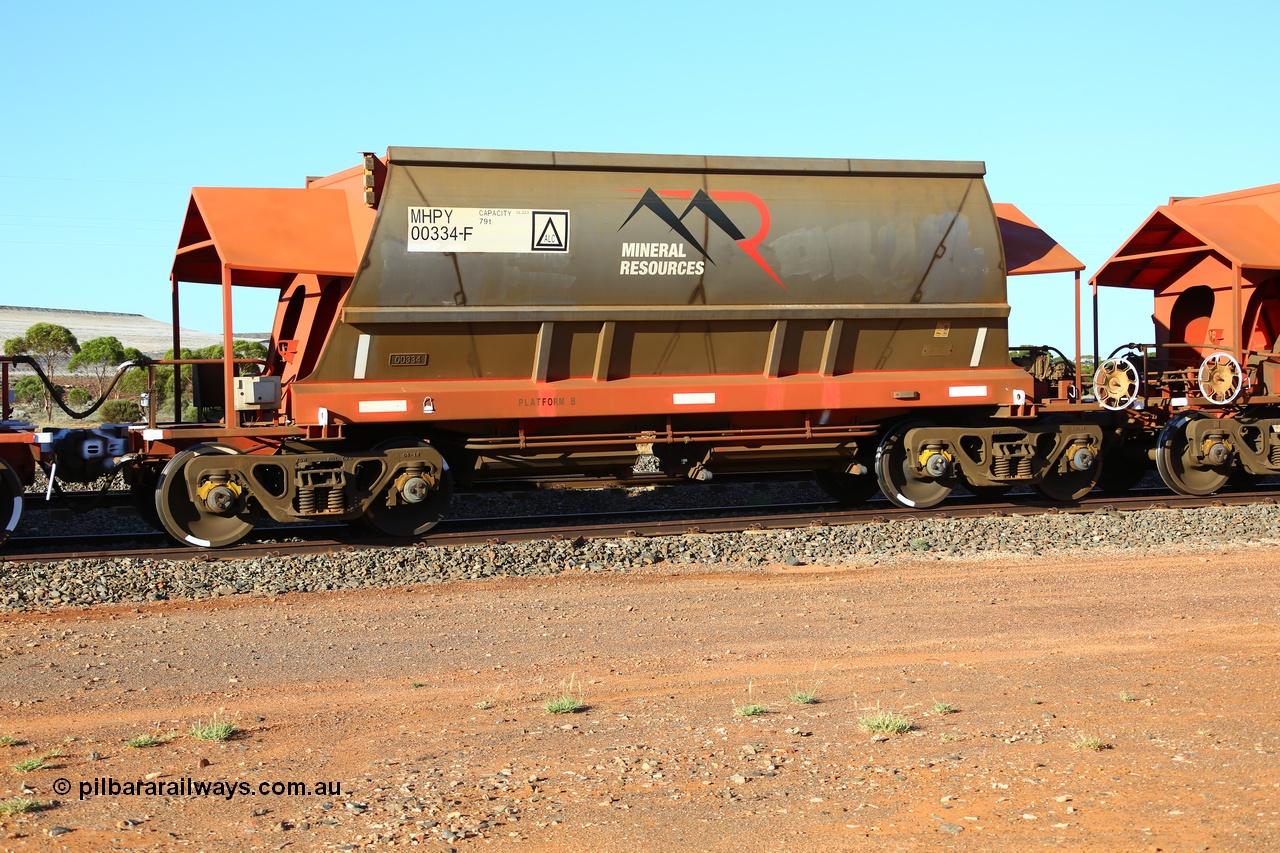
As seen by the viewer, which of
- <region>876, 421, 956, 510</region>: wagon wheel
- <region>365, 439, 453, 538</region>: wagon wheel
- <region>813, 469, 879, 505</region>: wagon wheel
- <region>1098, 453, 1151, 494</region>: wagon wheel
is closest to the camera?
<region>365, 439, 453, 538</region>: wagon wheel

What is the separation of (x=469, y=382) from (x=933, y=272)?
16.9 feet

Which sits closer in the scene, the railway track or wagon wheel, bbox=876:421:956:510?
the railway track

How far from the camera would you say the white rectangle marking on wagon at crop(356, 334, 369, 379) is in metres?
11.1

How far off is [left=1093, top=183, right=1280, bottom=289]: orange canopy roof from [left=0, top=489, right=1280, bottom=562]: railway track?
122 inches

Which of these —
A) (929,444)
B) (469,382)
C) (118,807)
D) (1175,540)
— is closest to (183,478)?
(469,382)

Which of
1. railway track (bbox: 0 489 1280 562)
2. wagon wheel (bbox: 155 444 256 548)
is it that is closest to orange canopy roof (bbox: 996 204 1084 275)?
railway track (bbox: 0 489 1280 562)

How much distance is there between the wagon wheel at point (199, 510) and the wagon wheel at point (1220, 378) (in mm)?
11042

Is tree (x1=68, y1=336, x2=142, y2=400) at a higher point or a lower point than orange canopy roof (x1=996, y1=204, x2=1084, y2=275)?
higher

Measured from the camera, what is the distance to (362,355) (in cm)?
1111

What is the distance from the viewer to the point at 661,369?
12062mm

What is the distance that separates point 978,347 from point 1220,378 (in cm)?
344

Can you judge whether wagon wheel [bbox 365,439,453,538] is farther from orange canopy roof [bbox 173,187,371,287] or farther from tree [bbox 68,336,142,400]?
tree [bbox 68,336,142,400]

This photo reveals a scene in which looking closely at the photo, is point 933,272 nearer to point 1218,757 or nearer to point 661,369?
point 661,369

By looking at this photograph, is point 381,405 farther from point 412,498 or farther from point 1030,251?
point 1030,251
